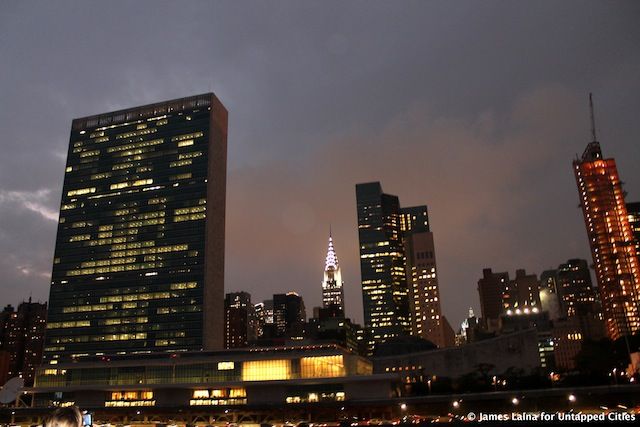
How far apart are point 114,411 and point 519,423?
365 feet

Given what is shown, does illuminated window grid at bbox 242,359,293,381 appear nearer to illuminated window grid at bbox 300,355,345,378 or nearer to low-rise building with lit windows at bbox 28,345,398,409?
low-rise building with lit windows at bbox 28,345,398,409

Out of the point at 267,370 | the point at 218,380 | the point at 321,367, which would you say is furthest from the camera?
the point at 218,380

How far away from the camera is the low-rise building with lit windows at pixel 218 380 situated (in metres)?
132

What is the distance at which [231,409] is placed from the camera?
131750 mm

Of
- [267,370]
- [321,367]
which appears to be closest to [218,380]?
[267,370]

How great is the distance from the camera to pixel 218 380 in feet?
474

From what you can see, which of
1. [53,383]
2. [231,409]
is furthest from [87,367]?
[231,409]

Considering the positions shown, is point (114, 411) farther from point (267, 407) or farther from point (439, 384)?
point (439, 384)

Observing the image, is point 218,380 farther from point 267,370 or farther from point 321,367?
point 321,367

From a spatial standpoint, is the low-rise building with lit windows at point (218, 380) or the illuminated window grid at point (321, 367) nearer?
the low-rise building with lit windows at point (218, 380)

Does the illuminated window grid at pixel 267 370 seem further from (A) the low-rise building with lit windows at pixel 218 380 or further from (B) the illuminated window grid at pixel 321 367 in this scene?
(B) the illuminated window grid at pixel 321 367

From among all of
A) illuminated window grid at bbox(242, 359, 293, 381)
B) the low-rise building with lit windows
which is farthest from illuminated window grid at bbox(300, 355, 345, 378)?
illuminated window grid at bbox(242, 359, 293, 381)

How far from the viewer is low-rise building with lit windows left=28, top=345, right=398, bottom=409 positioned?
431 feet

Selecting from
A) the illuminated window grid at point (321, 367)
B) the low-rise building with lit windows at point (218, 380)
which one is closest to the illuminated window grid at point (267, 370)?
the low-rise building with lit windows at point (218, 380)
